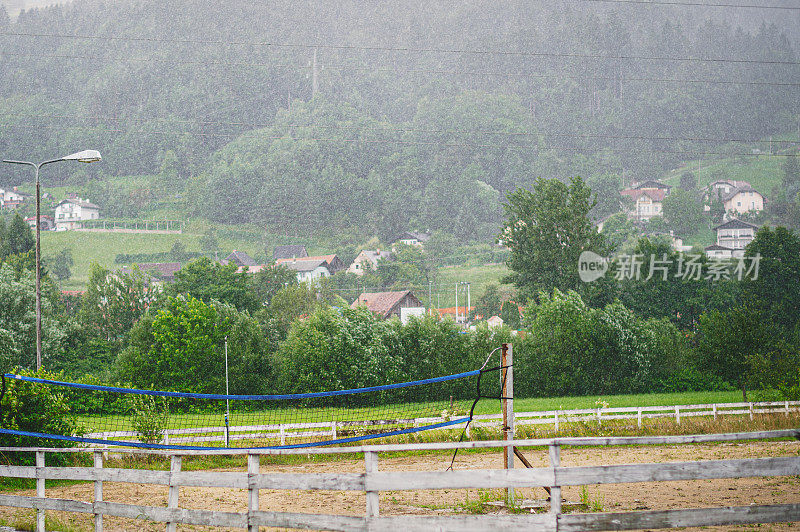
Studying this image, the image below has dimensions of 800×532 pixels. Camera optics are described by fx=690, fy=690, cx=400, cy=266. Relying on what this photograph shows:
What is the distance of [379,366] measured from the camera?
5000 centimetres

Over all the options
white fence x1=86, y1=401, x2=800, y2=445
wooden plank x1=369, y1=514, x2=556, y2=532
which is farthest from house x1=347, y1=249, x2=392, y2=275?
wooden plank x1=369, y1=514, x2=556, y2=532

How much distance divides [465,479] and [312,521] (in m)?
1.47

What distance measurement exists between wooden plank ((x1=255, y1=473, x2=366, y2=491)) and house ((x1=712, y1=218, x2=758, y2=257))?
607 ft

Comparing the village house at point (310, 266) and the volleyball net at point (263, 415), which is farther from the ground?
the village house at point (310, 266)

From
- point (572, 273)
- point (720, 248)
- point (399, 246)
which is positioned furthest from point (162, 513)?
point (399, 246)

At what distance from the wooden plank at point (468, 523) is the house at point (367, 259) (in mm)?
162932

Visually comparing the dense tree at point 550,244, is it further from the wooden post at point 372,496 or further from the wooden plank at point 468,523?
the wooden plank at point 468,523

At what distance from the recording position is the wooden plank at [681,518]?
17.1ft

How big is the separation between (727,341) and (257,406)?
91.6 feet

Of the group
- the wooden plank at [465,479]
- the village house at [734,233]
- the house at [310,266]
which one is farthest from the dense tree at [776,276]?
the house at [310,266]

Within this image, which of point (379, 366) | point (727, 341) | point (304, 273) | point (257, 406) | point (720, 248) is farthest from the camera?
point (304, 273)

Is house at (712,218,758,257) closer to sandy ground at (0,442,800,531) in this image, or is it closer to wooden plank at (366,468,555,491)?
sandy ground at (0,442,800,531)

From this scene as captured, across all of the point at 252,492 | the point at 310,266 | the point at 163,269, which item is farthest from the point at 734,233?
the point at 252,492

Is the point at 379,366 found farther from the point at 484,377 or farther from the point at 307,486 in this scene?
the point at 307,486
